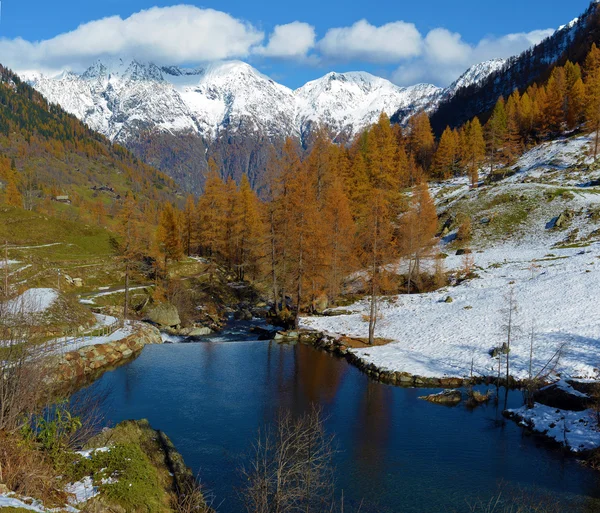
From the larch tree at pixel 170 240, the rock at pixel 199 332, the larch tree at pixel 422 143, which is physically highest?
the larch tree at pixel 422 143

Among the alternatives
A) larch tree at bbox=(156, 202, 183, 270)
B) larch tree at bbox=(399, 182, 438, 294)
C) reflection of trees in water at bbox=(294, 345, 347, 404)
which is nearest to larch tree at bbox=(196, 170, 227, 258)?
larch tree at bbox=(156, 202, 183, 270)

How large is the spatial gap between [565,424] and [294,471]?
19361 mm

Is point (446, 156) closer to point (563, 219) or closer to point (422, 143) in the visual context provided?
point (422, 143)

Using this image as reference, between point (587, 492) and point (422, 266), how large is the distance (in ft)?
151

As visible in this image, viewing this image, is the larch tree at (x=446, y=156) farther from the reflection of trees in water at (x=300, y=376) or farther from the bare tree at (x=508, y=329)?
the reflection of trees in water at (x=300, y=376)

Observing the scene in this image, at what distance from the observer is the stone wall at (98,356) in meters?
33.3

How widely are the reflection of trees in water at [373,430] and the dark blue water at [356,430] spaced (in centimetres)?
6

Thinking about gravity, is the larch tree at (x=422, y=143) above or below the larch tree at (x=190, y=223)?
→ above

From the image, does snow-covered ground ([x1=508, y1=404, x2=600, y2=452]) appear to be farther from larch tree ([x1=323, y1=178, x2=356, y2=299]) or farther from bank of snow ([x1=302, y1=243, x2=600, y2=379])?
larch tree ([x1=323, y1=178, x2=356, y2=299])

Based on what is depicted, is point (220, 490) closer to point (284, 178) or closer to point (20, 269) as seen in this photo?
point (284, 178)

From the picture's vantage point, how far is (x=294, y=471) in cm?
1288

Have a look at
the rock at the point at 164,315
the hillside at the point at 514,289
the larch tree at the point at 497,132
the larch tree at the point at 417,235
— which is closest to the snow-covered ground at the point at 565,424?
the hillside at the point at 514,289

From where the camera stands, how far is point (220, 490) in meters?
19.2

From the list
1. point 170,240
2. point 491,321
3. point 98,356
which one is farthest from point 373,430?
point 170,240
